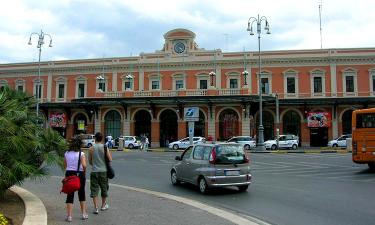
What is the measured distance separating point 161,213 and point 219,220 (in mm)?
1396

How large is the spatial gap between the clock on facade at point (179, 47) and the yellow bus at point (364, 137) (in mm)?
35749

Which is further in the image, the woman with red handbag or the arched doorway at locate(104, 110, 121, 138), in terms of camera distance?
the arched doorway at locate(104, 110, 121, 138)

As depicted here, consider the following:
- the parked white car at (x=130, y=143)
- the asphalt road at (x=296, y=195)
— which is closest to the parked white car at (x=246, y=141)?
the parked white car at (x=130, y=143)

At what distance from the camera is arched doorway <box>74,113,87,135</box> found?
2024 inches

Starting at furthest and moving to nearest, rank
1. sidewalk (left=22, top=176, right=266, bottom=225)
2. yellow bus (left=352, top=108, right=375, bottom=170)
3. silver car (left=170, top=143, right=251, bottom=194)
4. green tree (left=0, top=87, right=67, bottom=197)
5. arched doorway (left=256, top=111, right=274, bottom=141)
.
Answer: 1. arched doorway (left=256, top=111, right=274, bottom=141)
2. yellow bus (left=352, top=108, right=375, bottom=170)
3. silver car (left=170, top=143, right=251, bottom=194)
4. green tree (left=0, top=87, right=67, bottom=197)
5. sidewalk (left=22, top=176, right=266, bottom=225)

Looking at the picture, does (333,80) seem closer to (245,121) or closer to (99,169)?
(245,121)

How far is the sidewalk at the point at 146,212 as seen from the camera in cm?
853

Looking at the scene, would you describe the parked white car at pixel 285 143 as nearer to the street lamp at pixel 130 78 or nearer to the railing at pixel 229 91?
the railing at pixel 229 91

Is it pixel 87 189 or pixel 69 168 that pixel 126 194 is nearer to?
pixel 87 189

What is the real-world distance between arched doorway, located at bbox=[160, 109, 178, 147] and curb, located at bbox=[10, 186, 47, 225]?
3826 cm

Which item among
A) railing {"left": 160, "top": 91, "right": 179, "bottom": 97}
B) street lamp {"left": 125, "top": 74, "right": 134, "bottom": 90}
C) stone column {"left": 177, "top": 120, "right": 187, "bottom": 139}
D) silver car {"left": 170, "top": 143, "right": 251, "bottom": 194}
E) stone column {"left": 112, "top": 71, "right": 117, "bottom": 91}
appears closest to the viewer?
silver car {"left": 170, "top": 143, "right": 251, "bottom": 194}

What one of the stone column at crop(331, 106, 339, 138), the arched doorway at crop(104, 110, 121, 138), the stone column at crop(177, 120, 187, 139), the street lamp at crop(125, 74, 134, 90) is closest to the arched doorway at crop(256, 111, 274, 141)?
the stone column at crop(331, 106, 339, 138)

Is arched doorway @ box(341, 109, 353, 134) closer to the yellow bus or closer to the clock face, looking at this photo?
the clock face

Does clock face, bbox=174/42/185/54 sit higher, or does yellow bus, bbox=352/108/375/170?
clock face, bbox=174/42/185/54
